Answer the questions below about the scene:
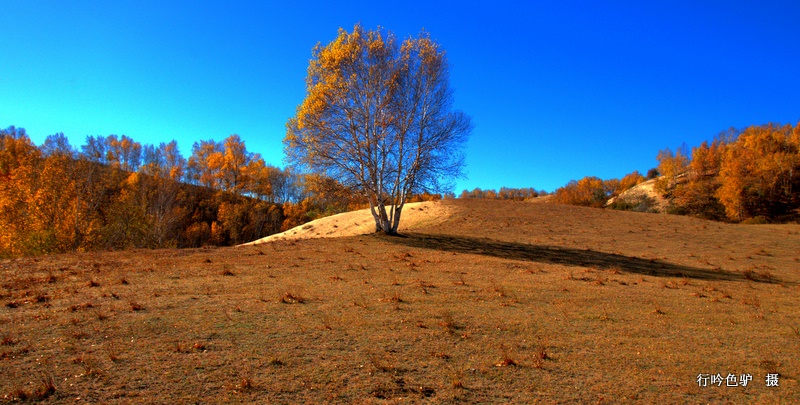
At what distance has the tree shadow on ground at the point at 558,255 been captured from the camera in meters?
16.9

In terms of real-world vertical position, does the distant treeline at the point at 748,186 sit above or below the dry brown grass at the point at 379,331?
above

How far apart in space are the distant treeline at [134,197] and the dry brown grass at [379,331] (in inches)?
472

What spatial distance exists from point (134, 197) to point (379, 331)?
42251 millimetres

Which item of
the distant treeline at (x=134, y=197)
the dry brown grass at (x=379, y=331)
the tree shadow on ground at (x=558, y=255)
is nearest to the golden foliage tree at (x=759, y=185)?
the distant treeline at (x=134, y=197)

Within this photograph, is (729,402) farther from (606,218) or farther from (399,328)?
(606,218)

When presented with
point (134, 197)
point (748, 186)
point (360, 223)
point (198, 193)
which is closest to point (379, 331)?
point (360, 223)

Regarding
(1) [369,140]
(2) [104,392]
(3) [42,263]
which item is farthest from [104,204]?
(2) [104,392]

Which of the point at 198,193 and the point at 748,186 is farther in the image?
the point at 198,193

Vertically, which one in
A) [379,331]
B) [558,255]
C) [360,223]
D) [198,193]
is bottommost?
[379,331]

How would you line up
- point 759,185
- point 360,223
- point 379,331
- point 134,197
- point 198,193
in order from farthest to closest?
point 198,193 < point 759,185 < point 134,197 < point 360,223 < point 379,331

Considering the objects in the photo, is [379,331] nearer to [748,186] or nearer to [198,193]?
[748,186]

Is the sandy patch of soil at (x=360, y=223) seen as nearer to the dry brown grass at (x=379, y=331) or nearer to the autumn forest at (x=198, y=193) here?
the autumn forest at (x=198, y=193)

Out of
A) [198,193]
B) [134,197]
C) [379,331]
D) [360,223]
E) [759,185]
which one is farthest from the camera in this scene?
[198,193]

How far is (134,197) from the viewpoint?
39.5 metres
